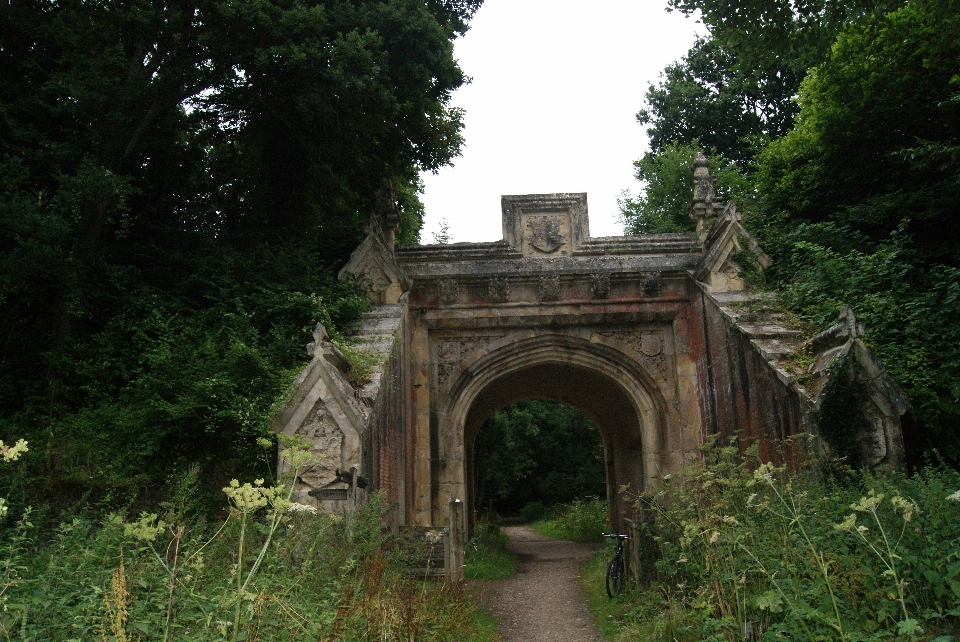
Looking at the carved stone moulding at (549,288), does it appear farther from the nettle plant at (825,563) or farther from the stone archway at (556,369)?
the nettle plant at (825,563)

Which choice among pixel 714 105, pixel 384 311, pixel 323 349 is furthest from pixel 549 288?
pixel 714 105

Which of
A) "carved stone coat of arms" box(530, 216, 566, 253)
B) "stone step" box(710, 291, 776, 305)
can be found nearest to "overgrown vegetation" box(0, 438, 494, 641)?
"stone step" box(710, 291, 776, 305)

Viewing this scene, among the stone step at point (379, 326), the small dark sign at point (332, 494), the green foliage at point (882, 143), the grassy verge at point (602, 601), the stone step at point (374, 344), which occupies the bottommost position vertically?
the grassy verge at point (602, 601)

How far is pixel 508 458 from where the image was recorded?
30234mm

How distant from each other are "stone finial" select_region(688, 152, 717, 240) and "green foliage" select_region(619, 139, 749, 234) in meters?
7.63

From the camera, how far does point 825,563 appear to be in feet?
13.3

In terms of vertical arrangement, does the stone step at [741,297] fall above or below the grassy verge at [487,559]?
above

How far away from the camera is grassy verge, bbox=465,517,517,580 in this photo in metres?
13.2

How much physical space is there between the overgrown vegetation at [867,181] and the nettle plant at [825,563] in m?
3.43

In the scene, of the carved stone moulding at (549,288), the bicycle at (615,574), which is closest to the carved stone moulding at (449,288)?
the carved stone moulding at (549,288)

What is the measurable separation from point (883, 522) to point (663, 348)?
686 centimetres

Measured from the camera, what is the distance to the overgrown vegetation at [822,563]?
3.92 metres

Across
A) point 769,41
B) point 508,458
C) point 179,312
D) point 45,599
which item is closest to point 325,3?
point 179,312

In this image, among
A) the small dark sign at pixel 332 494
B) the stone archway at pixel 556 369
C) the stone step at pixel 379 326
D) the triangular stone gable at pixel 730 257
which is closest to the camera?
the small dark sign at pixel 332 494
